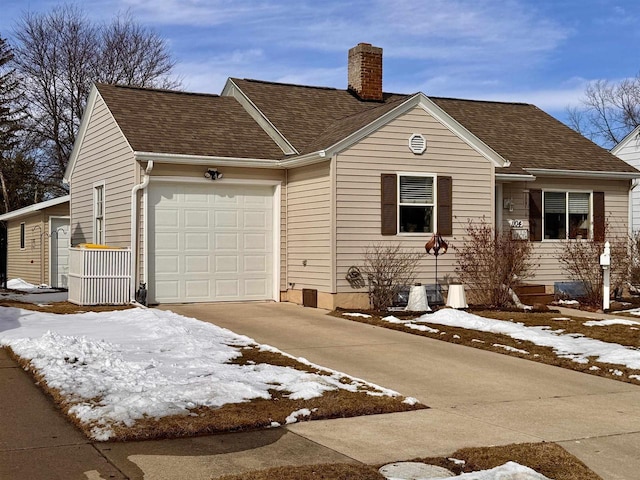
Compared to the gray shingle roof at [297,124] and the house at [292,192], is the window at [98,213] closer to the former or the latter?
the house at [292,192]

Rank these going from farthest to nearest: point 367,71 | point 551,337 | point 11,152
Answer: point 11,152
point 367,71
point 551,337

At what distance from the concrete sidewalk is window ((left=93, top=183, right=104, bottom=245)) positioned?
25.4ft

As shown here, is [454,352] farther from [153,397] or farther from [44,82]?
[44,82]

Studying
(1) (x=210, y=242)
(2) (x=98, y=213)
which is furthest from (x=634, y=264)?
(2) (x=98, y=213)

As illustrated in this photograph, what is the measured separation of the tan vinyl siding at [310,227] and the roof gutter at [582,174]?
17.2 ft

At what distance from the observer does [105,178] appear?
16.7m

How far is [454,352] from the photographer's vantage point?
33.7 feet

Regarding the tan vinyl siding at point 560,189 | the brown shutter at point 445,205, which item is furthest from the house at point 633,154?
the brown shutter at point 445,205

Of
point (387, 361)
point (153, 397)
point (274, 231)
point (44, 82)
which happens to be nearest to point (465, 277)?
point (274, 231)

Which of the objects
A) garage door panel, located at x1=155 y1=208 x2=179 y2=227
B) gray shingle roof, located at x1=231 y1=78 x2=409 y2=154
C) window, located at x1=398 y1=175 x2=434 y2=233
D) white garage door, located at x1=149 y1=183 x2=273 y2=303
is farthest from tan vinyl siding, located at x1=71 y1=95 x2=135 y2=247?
window, located at x1=398 y1=175 x2=434 y2=233

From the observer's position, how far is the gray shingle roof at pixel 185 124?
15141mm

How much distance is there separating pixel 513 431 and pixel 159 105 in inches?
492

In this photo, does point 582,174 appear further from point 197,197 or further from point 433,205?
point 197,197

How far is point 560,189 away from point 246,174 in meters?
7.37
